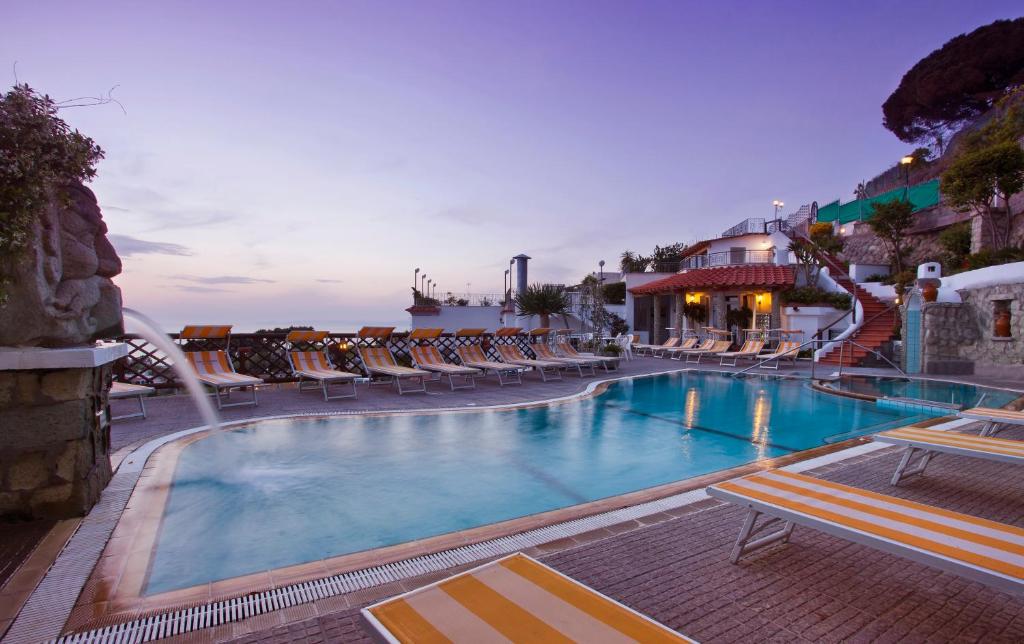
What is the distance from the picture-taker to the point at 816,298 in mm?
17859

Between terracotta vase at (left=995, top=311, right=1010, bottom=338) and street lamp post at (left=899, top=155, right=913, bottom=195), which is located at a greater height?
street lamp post at (left=899, top=155, right=913, bottom=195)

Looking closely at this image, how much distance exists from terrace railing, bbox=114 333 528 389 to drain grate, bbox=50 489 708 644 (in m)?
6.77

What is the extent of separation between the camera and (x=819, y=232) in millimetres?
23141

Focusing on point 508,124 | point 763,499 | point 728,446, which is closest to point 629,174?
point 508,124

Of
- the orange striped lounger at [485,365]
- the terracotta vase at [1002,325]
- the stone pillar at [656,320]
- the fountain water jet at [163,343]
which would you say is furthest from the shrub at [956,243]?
the fountain water jet at [163,343]

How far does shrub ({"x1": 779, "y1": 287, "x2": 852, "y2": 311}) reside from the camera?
57.9 ft

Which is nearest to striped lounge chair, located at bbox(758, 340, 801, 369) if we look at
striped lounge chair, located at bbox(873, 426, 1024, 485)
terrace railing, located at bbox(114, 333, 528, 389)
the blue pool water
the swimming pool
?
the swimming pool

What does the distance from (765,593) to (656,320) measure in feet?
71.0

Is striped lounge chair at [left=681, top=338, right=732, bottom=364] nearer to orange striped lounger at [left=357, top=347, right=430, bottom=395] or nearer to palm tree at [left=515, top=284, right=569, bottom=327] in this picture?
palm tree at [left=515, top=284, right=569, bottom=327]

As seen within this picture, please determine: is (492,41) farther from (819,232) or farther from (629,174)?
(819,232)

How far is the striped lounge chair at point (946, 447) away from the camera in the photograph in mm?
3578

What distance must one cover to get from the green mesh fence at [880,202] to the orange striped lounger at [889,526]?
23413 mm

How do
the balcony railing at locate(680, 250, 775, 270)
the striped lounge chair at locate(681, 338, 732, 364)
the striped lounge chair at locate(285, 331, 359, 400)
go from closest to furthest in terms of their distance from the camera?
the striped lounge chair at locate(285, 331, 359, 400), the striped lounge chair at locate(681, 338, 732, 364), the balcony railing at locate(680, 250, 775, 270)

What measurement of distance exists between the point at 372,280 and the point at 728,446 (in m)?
20.4
